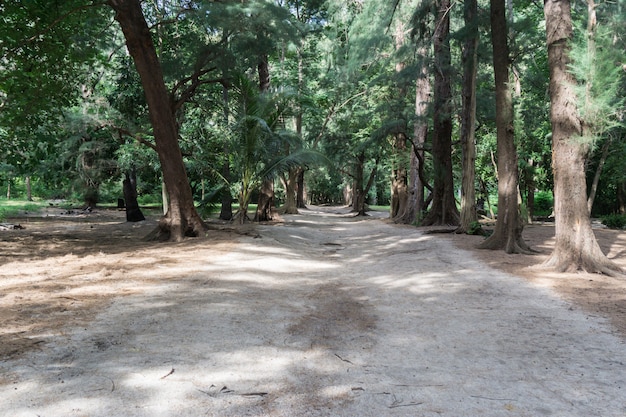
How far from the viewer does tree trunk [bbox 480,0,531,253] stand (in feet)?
31.7

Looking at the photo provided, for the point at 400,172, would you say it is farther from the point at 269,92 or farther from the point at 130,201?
the point at 130,201

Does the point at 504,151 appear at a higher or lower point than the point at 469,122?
lower

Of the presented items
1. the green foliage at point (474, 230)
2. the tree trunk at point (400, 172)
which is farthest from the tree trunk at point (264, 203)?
the green foliage at point (474, 230)

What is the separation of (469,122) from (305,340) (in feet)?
34.4

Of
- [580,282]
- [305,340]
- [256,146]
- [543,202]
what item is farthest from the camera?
[543,202]

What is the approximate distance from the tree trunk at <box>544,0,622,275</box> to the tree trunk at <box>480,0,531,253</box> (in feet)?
6.96

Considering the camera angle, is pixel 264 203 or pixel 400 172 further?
pixel 400 172

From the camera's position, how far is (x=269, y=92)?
1583cm

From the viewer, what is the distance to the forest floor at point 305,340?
9.11 ft

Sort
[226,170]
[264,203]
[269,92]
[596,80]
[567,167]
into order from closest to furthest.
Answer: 1. [596,80]
2. [567,167]
3. [269,92]
4. [226,170]
5. [264,203]

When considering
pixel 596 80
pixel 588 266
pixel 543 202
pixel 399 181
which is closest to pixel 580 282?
pixel 588 266

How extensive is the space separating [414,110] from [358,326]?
15884 millimetres

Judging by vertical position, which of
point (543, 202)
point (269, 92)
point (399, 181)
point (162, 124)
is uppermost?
point (269, 92)

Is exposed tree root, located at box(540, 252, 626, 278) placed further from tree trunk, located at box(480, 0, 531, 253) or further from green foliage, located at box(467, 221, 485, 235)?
green foliage, located at box(467, 221, 485, 235)
